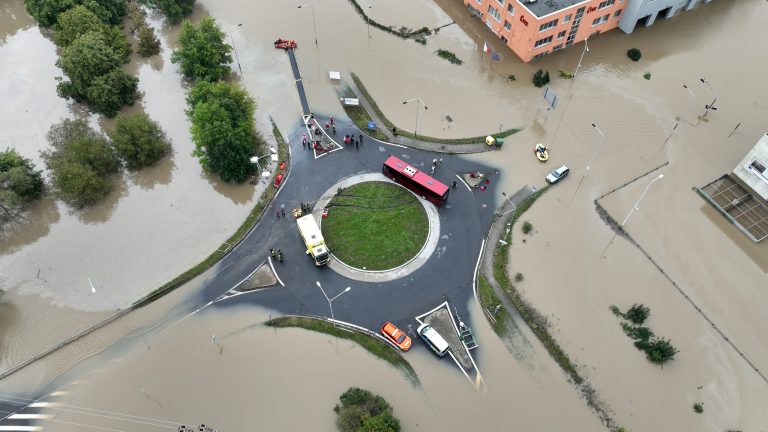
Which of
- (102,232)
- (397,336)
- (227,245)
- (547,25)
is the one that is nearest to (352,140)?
(227,245)

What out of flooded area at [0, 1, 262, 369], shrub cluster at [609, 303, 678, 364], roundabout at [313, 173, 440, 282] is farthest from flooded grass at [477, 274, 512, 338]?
flooded area at [0, 1, 262, 369]

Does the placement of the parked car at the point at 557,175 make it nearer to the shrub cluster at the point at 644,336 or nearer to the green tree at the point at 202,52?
the shrub cluster at the point at 644,336

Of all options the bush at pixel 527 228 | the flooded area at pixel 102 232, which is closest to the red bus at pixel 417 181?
the bush at pixel 527 228

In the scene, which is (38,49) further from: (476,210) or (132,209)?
(476,210)

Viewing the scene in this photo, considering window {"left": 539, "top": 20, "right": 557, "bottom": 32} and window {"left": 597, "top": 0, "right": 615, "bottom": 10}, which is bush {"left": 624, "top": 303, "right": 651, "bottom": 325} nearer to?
window {"left": 539, "top": 20, "right": 557, "bottom": 32}

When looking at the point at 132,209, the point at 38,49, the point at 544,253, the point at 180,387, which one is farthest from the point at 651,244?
the point at 38,49

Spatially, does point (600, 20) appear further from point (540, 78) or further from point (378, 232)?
point (378, 232)
